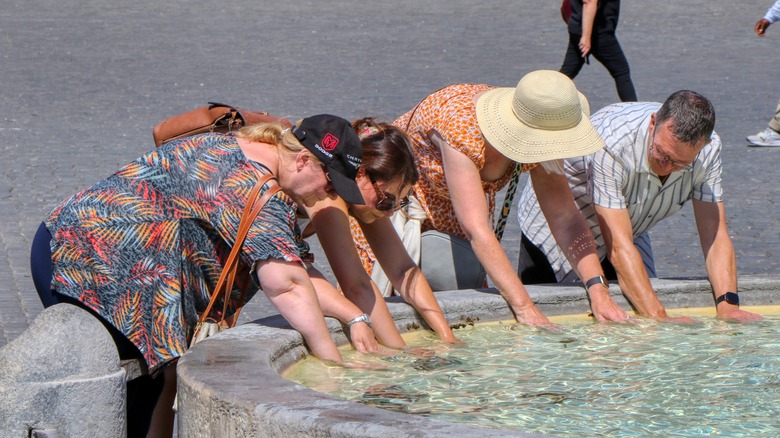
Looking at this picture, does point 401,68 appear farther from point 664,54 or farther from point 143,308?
point 143,308

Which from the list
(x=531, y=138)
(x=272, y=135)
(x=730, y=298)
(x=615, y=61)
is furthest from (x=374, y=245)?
(x=615, y=61)

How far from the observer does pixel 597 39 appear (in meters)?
10.5

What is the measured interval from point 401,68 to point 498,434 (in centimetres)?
963

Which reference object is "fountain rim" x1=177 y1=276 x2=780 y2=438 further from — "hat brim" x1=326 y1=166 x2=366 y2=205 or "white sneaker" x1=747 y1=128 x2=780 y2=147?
"white sneaker" x1=747 y1=128 x2=780 y2=147

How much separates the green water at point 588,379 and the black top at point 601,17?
6.30 metres

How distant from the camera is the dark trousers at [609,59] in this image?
10.1 meters

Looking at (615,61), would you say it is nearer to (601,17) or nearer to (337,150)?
(601,17)

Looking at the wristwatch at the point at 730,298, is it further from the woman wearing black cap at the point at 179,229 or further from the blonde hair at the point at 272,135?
the blonde hair at the point at 272,135

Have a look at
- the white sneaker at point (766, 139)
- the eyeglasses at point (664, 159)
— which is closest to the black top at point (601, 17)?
the white sneaker at point (766, 139)

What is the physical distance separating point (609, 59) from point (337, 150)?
7.35m

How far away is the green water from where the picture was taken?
3209 mm

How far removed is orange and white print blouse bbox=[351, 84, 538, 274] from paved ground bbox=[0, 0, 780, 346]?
58.0 inches

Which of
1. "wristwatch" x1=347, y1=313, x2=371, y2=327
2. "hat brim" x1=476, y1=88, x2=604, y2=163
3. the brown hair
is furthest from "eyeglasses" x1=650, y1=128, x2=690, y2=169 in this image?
"wristwatch" x1=347, y1=313, x2=371, y2=327

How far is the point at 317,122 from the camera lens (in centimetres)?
330
